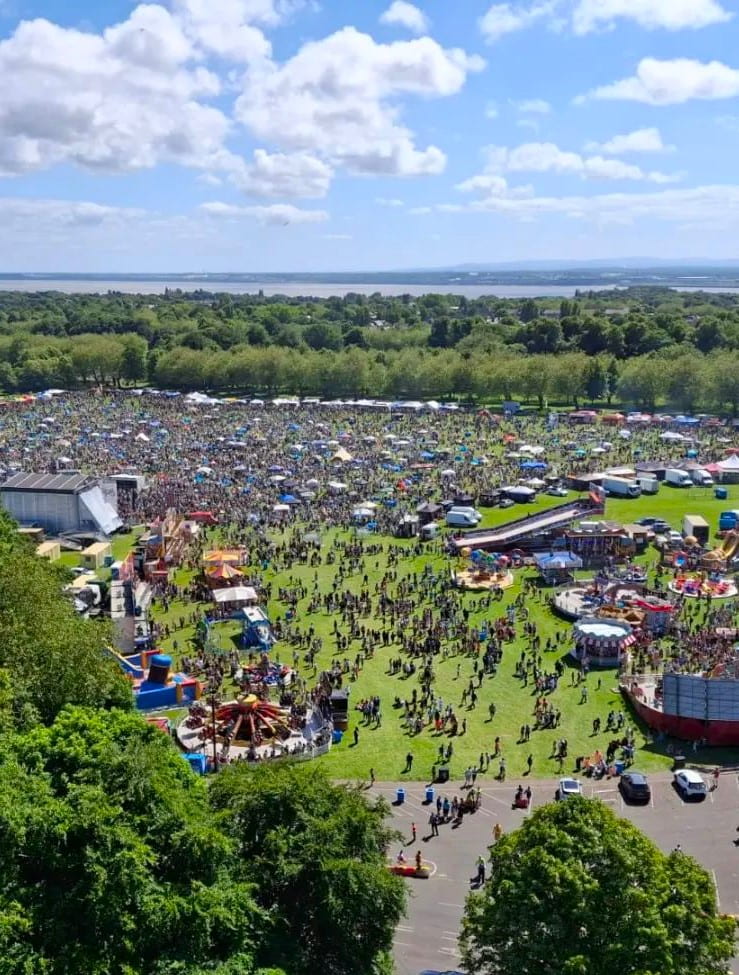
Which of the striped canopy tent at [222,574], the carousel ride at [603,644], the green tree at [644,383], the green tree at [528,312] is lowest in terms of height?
the carousel ride at [603,644]

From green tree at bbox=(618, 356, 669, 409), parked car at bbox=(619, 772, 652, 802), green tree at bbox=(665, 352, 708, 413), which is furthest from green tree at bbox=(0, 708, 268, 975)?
green tree at bbox=(618, 356, 669, 409)

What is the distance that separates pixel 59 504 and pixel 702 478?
4006 centimetres

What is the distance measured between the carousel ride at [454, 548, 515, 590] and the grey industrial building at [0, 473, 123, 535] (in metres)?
19.7

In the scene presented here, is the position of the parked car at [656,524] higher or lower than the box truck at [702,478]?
lower

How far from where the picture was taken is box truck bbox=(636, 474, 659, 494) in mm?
59219

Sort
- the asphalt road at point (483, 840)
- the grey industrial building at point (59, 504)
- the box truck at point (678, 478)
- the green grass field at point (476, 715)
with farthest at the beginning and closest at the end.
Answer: the box truck at point (678, 478), the grey industrial building at point (59, 504), the green grass field at point (476, 715), the asphalt road at point (483, 840)

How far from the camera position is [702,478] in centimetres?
6141

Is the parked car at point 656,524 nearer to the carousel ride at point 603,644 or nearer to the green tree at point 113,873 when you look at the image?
the carousel ride at point 603,644

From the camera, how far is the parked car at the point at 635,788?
23625mm

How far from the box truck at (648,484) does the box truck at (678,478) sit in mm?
2294

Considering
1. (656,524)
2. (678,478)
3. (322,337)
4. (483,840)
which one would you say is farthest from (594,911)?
(322,337)

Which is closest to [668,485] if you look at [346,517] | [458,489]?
[458,489]

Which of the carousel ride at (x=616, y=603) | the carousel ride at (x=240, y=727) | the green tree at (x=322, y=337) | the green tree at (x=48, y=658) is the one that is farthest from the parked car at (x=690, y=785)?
the green tree at (x=322, y=337)

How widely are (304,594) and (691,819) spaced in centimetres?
2041
